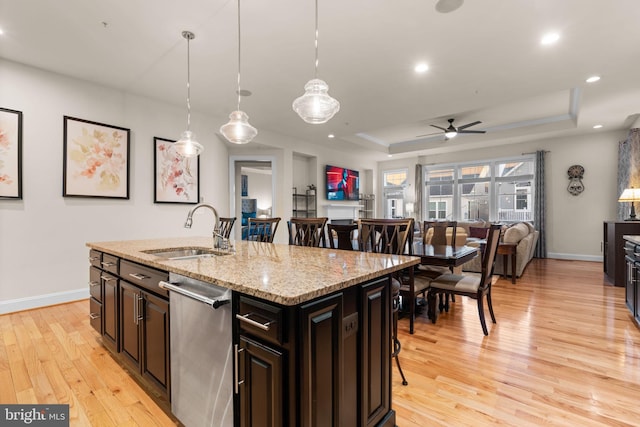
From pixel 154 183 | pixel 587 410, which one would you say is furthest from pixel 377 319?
pixel 154 183

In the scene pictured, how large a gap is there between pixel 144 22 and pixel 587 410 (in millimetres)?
4270

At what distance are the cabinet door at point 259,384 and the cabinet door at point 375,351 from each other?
43cm

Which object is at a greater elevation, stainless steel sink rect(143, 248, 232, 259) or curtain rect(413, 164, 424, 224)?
curtain rect(413, 164, 424, 224)

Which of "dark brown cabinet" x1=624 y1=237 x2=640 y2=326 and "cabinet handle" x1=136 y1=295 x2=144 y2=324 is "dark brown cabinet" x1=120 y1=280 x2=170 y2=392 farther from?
"dark brown cabinet" x1=624 y1=237 x2=640 y2=326

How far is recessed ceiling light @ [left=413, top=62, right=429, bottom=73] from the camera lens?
134 inches

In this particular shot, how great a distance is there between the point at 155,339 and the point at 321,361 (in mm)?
1075

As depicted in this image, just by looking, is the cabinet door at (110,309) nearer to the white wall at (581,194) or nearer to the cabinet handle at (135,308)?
the cabinet handle at (135,308)

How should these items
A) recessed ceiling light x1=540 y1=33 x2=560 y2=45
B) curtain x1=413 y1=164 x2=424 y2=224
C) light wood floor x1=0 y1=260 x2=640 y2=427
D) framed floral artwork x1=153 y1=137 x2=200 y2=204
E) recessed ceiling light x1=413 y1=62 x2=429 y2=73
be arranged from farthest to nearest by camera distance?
curtain x1=413 y1=164 x2=424 y2=224 < framed floral artwork x1=153 y1=137 x2=200 y2=204 < recessed ceiling light x1=413 y1=62 x2=429 y2=73 < recessed ceiling light x1=540 y1=33 x2=560 y2=45 < light wood floor x1=0 y1=260 x2=640 y2=427

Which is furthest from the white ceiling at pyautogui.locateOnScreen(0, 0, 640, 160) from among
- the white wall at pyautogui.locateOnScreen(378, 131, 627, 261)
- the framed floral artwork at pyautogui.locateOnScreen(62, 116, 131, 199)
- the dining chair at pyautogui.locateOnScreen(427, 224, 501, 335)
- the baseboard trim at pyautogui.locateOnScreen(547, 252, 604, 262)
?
the baseboard trim at pyautogui.locateOnScreen(547, 252, 604, 262)

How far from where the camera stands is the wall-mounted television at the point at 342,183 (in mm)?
7765

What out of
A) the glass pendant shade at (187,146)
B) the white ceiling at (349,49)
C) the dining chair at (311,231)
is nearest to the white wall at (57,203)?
the white ceiling at (349,49)

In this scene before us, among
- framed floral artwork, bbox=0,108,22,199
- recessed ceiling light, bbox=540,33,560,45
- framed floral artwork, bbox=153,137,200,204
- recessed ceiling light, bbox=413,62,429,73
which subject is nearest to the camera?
recessed ceiling light, bbox=540,33,560,45

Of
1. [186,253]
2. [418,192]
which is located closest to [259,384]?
[186,253]

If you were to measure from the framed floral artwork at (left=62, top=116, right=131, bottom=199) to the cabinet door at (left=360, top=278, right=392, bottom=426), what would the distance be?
405 centimetres
